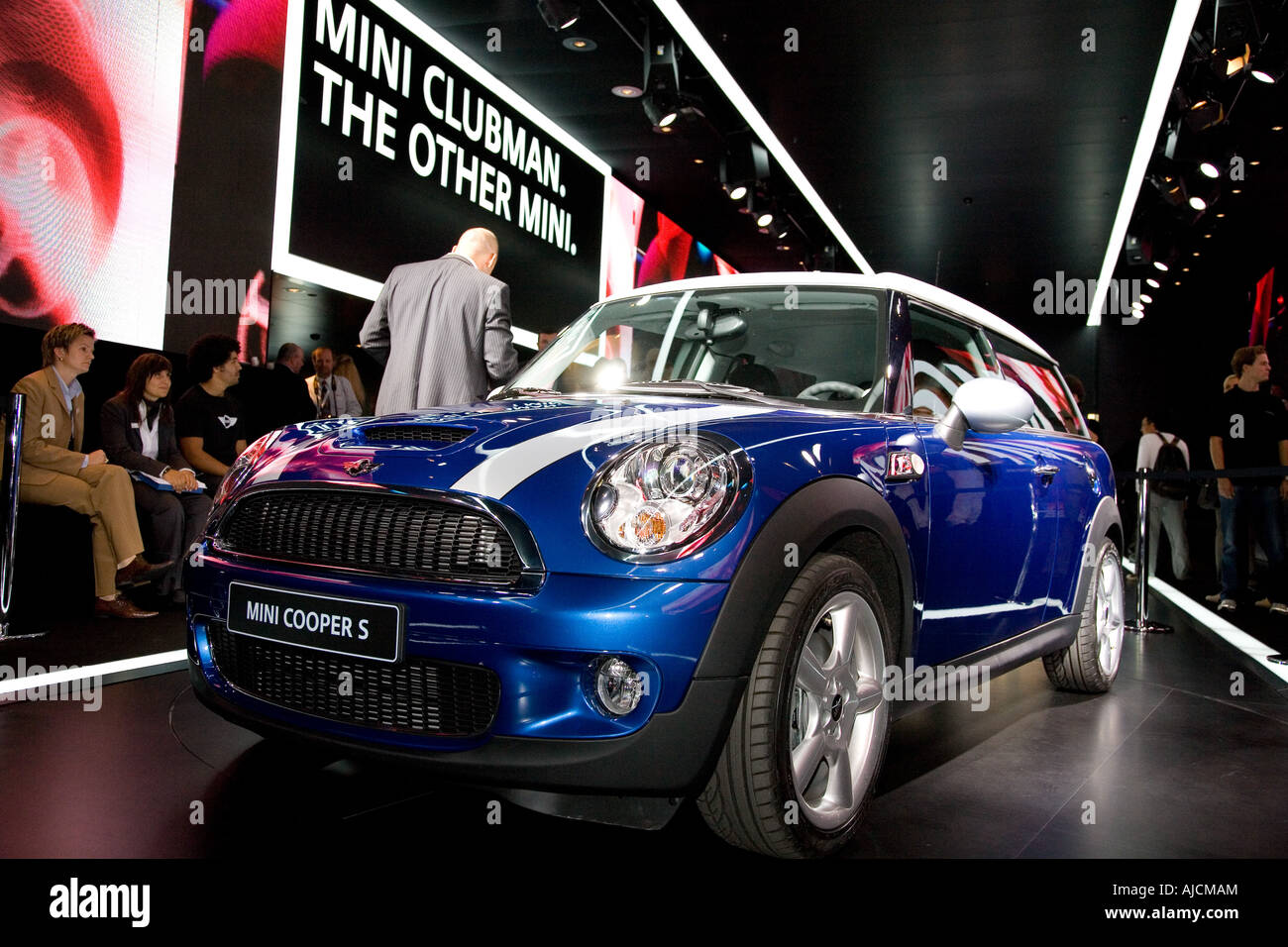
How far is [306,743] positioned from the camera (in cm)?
188

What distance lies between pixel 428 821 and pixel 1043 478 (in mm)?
2053

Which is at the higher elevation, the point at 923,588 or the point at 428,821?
the point at 923,588

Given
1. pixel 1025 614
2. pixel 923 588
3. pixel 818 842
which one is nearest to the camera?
pixel 818 842

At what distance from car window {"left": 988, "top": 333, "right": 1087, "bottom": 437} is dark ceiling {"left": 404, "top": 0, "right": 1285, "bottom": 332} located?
4.58m

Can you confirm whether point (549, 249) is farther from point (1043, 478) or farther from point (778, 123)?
point (1043, 478)

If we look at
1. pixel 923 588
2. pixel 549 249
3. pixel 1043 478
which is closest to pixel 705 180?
pixel 549 249

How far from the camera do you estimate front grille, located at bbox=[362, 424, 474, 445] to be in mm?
1957

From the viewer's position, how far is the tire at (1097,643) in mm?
3590

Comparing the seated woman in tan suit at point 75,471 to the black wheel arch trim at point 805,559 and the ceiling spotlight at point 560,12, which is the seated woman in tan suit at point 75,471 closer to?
the ceiling spotlight at point 560,12

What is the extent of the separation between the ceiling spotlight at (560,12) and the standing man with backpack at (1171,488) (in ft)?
18.2

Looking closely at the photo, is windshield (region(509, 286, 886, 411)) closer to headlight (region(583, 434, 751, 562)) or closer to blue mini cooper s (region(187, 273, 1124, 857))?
blue mini cooper s (region(187, 273, 1124, 857))

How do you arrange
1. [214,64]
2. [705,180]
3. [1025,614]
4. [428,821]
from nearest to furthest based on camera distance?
[428,821]
[1025,614]
[214,64]
[705,180]

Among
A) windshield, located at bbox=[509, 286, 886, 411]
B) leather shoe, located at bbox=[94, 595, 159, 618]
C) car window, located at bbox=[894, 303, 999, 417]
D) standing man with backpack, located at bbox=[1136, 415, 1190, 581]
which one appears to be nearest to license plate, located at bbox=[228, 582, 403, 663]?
windshield, located at bbox=[509, 286, 886, 411]

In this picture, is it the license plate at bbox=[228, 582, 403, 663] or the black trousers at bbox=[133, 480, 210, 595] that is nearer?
the license plate at bbox=[228, 582, 403, 663]
